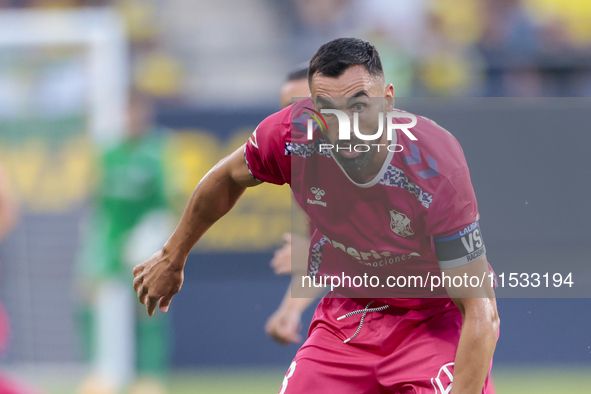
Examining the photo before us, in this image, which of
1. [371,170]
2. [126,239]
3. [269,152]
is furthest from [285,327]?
[126,239]

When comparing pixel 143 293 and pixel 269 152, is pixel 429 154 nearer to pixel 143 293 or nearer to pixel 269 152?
pixel 269 152

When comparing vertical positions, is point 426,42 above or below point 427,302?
above

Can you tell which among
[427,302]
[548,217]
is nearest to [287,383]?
[427,302]

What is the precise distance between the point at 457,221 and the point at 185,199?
16.5ft

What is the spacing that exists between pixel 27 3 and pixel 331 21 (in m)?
4.10

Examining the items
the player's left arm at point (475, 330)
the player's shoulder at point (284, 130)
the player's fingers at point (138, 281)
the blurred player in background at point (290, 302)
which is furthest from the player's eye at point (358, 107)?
the blurred player in background at point (290, 302)

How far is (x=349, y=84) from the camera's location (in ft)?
8.56

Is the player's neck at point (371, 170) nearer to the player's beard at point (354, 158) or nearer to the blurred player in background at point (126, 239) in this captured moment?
the player's beard at point (354, 158)

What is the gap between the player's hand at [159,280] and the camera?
9.93 feet

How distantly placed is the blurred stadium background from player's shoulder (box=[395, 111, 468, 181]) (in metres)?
4.18

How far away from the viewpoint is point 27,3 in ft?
33.0

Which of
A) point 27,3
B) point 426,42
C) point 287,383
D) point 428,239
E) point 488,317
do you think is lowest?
point 287,383

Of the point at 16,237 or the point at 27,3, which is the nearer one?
the point at 16,237

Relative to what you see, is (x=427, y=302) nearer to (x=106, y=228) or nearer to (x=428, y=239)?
(x=428, y=239)
